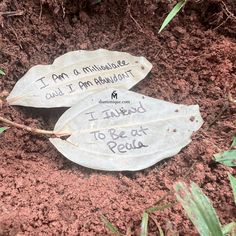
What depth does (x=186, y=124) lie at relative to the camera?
1.43 meters

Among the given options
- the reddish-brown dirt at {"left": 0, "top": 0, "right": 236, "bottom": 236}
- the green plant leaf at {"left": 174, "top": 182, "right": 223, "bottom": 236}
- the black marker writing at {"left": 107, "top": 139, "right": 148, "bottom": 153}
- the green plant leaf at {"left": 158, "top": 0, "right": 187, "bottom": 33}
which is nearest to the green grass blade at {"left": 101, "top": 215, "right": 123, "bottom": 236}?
the reddish-brown dirt at {"left": 0, "top": 0, "right": 236, "bottom": 236}

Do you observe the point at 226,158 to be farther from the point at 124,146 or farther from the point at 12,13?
the point at 12,13

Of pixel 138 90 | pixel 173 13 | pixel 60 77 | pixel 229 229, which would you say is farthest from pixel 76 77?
pixel 229 229

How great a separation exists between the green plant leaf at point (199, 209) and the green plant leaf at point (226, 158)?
0.16 m

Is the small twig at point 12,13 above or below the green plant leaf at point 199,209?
above

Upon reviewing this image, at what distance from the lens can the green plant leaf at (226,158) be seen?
1.30 m

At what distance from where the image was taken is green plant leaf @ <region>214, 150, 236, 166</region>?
4.27 feet

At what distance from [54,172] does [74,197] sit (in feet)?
0.38

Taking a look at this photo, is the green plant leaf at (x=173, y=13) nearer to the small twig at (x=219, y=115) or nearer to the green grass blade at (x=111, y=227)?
the small twig at (x=219, y=115)

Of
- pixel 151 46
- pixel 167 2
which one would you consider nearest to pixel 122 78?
pixel 151 46

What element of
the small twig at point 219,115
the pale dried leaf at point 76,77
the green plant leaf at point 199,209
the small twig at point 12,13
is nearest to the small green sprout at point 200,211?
the green plant leaf at point 199,209

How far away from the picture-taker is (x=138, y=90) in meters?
1.55

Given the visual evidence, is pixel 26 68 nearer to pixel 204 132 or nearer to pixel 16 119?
pixel 16 119

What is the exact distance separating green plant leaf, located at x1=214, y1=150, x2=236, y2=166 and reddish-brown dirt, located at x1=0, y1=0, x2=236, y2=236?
13 millimetres
